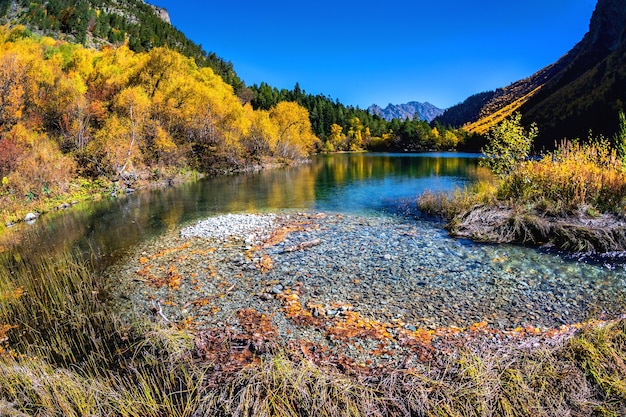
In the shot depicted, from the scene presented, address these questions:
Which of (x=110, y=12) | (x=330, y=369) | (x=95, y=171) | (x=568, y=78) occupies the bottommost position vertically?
(x=330, y=369)

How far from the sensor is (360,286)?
9711mm

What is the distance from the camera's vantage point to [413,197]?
85.0 ft

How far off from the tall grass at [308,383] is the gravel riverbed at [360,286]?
1.36 metres

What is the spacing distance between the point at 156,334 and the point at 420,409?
5.04m

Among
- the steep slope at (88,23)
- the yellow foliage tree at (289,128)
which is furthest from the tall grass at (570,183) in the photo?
the steep slope at (88,23)

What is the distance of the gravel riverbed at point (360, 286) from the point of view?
772 centimetres

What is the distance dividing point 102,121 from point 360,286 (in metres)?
35.9

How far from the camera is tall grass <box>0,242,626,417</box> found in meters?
4.64

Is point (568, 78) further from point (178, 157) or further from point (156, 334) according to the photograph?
point (156, 334)

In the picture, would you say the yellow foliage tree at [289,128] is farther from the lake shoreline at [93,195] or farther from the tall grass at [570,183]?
the tall grass at [570,183]

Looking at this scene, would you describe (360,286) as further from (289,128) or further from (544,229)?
(289,128)

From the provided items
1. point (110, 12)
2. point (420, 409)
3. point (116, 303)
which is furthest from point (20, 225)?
point (110, 12)

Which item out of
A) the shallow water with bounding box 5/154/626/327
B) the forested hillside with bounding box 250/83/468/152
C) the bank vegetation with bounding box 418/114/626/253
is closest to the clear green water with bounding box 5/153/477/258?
the shallow water with bounding box 5/154/626/327

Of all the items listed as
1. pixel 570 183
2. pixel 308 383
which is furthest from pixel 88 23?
pixel 308 383
